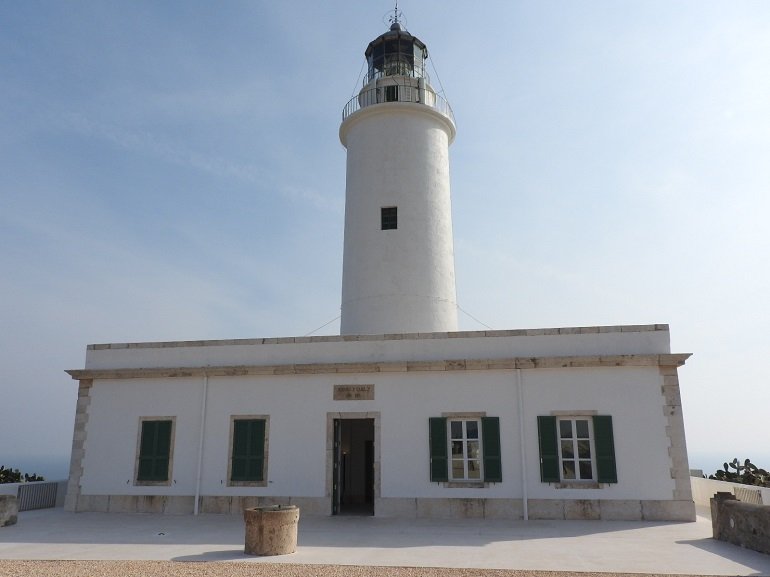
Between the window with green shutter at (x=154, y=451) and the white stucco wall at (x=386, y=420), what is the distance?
180 millimetres

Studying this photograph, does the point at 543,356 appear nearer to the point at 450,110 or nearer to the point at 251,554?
→ the point at 251,554

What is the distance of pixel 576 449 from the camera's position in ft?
38.8

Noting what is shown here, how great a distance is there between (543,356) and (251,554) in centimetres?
670

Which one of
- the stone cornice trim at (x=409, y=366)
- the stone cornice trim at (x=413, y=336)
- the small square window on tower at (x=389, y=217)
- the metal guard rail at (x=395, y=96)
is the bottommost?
the stone cornice trim at (x=409, y=366)

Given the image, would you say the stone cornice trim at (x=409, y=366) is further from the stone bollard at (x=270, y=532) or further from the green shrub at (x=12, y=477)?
the stone bollard at (x=270, y=532)

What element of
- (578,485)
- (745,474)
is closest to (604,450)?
(578,485)

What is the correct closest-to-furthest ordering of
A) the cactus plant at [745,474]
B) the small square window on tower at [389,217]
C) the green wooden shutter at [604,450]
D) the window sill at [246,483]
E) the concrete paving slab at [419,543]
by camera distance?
the concrete paving slab at [419,543], the green wooden shutter at [604,450], the window sill at [246,483], the cactus plant at [745,474], the small square window on tower at [389,217]

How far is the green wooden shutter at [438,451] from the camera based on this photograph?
11.9 metres

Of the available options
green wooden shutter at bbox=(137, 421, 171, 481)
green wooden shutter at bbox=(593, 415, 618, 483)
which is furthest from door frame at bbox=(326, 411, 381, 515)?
green wooden shutter at bbox=(593, 415, 618, 483)

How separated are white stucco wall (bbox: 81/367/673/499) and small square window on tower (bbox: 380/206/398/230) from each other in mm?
4649

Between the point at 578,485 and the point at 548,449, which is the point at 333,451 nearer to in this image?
the point at 548,449

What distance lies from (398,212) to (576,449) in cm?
723

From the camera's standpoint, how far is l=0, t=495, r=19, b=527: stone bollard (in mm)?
10976

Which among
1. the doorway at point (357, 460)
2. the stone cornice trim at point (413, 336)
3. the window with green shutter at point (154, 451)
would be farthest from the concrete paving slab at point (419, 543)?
the doorway at point (357, 460)
